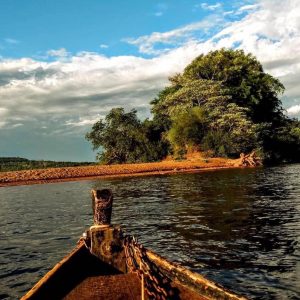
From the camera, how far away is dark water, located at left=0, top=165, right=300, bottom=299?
27.2ft

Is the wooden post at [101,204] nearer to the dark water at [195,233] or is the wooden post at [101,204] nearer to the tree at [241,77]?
the dark water at [195,233]

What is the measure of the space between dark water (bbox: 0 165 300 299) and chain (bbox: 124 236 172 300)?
7.68ft

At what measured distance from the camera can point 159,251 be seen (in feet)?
33.8

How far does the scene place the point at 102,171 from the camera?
4503 cm

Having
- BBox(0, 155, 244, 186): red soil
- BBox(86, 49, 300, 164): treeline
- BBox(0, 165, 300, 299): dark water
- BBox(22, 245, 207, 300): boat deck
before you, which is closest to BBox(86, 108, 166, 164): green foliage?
BBox(86, 49, 300, 164): treeline

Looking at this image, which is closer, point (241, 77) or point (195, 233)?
point (195, 233)

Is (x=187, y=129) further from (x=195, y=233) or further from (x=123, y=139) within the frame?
(x=195, y=233)

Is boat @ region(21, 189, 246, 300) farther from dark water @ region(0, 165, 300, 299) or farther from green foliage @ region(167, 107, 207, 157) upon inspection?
green foliage @ region(167, 107, 207, 157)

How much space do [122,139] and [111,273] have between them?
51.9 meters

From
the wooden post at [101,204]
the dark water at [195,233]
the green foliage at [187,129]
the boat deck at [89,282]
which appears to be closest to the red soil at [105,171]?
the green foliage at [187,129]

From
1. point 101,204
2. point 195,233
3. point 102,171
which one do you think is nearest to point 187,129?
point 102,171

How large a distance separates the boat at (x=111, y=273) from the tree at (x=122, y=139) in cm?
5082

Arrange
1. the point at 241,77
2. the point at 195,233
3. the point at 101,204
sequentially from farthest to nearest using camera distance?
the point at 241,77 < the point at 195,233 < the point at 101,204

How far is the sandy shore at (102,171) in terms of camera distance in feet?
133
